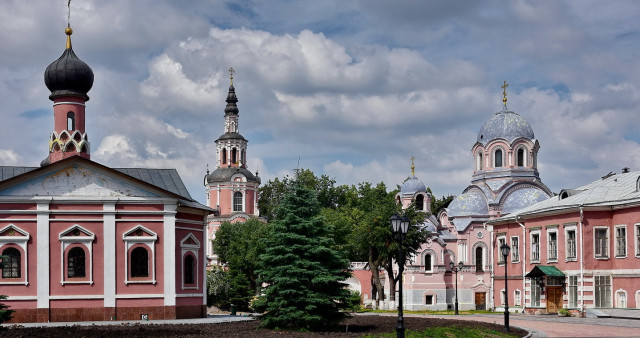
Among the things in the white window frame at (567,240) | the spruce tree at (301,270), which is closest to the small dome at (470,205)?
the white window frame at (567,240)

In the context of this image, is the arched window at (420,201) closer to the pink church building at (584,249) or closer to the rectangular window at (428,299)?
the rectangular window at (428,299)

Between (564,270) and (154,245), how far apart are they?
68.1 ft

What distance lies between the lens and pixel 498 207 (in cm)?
6153

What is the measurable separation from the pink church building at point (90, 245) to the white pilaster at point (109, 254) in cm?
4

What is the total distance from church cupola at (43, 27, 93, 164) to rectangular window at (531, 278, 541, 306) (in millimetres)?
24116

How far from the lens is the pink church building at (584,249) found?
37.7 metres

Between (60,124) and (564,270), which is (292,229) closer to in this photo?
(60,124)

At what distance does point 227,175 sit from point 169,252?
167ft

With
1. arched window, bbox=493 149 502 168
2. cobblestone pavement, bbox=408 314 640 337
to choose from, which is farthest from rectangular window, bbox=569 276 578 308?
arched window, bbox=493 149 502 168

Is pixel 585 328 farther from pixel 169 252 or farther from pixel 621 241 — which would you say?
pixel 169 252

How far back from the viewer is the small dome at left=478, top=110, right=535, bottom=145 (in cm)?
6262

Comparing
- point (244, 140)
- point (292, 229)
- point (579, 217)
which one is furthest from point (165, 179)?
point (244, 140)

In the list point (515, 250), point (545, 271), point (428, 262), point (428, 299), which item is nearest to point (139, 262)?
point (545, 271)

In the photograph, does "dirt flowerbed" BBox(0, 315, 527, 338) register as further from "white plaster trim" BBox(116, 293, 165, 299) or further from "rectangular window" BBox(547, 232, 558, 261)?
"rectangular window" BBox(547, 232, 558, 261)
